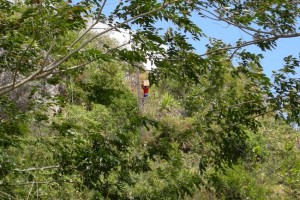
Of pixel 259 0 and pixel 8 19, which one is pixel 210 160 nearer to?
pixel 259 0

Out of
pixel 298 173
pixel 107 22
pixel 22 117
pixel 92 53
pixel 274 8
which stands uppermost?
pixel 274 8

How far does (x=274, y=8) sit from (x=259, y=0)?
18 cm

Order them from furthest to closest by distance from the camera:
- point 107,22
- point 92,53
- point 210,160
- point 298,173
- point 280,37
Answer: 1. point 298,173
2. point 210,160
3. point 280,37
4. point 107,22
5. point 92,53

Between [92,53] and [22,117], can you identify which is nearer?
[92,53]

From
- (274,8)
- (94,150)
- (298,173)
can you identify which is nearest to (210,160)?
(94,150)

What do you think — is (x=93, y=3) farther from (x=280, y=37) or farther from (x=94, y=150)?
(x=280, y=37)

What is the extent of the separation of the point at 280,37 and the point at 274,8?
27cm

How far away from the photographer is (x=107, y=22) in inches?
172

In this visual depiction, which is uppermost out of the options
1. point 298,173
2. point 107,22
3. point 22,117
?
point 107,22

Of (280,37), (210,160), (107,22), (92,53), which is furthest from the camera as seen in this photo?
(210,160)

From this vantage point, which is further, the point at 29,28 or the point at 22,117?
the point at 22,117

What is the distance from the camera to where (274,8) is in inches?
179

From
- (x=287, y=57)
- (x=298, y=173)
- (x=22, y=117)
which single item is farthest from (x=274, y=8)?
(x=298, y=173)

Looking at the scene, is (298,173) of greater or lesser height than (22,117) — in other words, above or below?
below
